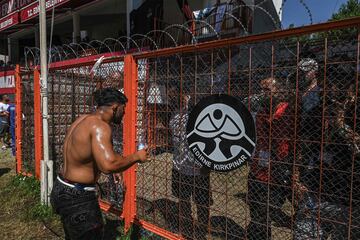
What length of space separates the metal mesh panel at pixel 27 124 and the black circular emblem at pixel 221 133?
4.07 metres

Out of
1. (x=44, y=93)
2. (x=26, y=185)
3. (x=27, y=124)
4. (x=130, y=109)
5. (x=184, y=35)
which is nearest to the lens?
(x=130, y=109)

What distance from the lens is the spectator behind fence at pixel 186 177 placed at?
3.68m

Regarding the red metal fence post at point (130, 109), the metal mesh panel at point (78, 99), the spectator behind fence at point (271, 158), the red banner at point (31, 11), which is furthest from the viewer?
the red banner at point (31, 11)

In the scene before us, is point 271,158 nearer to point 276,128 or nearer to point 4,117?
point 276,128

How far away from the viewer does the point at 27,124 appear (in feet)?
22.0

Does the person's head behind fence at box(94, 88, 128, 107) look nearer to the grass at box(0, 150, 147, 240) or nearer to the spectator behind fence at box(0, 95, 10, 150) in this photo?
the grass at box(0, 150, 147, 240)

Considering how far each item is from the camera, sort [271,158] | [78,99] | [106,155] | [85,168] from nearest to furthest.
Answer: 1. [106,155]
2. [85,168]
3. [271,158]
4. [78,99]

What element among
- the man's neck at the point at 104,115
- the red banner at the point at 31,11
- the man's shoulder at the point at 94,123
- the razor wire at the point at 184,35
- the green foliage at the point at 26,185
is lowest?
the green foliage at the point at 26,185

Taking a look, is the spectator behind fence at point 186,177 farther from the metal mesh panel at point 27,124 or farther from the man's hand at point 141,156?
the metal mesh panel at point 27,124

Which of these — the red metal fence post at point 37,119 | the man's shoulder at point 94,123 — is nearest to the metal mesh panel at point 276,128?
the man's shoulder at point 94,123

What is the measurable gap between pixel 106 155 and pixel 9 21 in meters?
20.8

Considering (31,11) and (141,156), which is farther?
(31,11)

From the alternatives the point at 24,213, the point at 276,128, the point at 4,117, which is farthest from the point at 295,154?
the point at 4,117

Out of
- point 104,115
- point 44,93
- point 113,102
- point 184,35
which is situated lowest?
point 104,115
